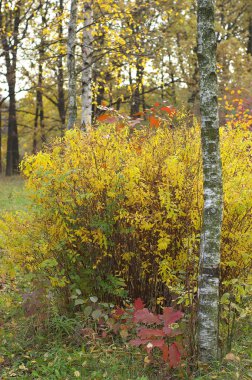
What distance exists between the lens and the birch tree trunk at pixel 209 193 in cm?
352

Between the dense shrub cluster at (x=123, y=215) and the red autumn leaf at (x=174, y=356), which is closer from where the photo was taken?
the red autumn leaf at (x=174, y=356)

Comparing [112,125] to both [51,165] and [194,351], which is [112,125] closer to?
[51,165]

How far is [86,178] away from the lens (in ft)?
14.5

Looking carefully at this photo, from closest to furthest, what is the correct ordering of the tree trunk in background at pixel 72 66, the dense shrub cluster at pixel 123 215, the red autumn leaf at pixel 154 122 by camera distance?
the dense shrub cluster at pixel 123 215 < the red autumn leaf at pixel 154 122 < the tree trunk in background at pixel 72 66

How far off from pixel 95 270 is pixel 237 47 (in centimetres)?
1802

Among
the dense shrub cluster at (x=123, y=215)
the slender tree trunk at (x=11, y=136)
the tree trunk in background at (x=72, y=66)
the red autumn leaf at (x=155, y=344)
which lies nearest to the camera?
the red autumn leaf at (x=155, y=344)

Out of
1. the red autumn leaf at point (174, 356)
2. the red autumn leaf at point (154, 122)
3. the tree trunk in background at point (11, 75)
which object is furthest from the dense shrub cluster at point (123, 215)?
the tree trunk in background at point (11, 75)

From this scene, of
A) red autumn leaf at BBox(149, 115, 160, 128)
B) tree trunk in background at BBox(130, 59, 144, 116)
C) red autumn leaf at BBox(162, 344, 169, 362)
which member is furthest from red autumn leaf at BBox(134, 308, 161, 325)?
tree trunk in background at BBox(130, 59, 144, 116)

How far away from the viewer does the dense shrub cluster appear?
4.23m

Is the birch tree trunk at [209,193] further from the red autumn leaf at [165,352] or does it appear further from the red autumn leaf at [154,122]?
the red autumn leaf at [154,122]

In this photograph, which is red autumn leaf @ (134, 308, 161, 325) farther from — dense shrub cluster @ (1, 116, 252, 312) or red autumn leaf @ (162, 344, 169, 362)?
dense shrub cluster @ (1, 116, 252, 312)

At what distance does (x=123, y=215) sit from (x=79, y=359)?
48.4 inches

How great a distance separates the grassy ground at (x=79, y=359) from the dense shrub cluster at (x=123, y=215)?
0.47 metres

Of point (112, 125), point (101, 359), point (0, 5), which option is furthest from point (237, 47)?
point (101, 359)
